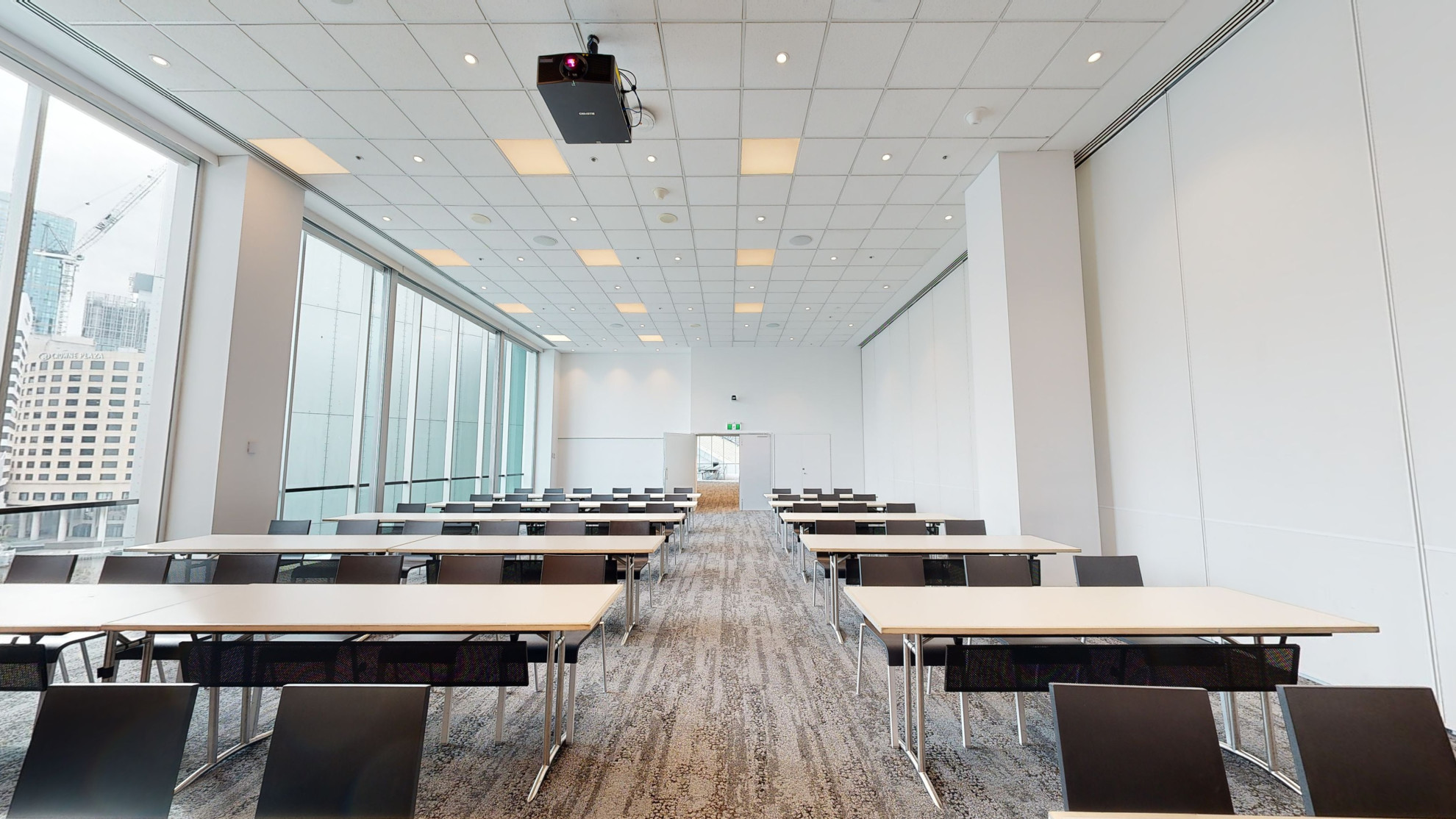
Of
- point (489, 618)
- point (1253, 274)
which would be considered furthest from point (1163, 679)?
point (1253, 274)

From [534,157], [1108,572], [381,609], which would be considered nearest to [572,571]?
[381,609]

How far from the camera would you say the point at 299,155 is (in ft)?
19.0

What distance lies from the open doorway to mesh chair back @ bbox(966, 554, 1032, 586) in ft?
38.6

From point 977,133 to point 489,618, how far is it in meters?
5.70

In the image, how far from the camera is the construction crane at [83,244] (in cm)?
449

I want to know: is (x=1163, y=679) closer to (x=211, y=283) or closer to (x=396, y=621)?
(x=396, y=621)

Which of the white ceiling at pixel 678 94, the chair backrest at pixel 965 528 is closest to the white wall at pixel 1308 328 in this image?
the white ceiling at pixel 678 94

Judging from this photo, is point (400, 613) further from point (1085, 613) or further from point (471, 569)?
point (1085, 613)

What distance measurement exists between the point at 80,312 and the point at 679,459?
11.5m

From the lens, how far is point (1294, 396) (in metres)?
3.59

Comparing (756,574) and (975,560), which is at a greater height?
(975,560)

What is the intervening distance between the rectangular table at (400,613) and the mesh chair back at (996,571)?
2.15m

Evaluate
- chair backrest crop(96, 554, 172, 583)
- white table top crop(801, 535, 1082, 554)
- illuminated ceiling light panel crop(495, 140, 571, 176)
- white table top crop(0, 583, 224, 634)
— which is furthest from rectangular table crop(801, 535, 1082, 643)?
illuminated ceiling light panel crop(495, 140, 571, 176)

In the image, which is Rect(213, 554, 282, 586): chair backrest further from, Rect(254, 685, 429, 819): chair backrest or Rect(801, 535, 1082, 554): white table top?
Rect(801, 535, 1082, 554): white table top
